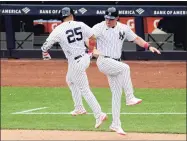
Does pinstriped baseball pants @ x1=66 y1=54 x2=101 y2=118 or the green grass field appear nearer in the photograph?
pinstriped baseball pants @ x1=66 y1=54 x2=101 y2=118

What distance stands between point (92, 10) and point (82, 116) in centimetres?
1230

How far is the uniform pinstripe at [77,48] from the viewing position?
34.1 ft

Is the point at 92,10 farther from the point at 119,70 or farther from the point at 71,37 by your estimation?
the point at 119,70

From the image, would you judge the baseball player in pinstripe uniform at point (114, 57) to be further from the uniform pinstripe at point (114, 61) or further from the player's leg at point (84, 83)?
the player's leg at point (84, 83)

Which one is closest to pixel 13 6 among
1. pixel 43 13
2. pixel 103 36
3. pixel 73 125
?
pixel 43 13

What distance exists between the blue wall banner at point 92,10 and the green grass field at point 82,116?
739 cm

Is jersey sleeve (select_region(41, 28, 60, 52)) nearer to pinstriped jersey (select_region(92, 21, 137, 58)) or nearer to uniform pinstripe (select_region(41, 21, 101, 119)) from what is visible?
uniform pinstripe (select_region(41, 21, 101, 119))

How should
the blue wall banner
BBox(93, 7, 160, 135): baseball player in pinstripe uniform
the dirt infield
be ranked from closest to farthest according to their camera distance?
BBox(93, 7, 160, 135): baseball player in pinstripe uniform → the dirt infield → the blue wall banner

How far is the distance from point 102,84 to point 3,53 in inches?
337

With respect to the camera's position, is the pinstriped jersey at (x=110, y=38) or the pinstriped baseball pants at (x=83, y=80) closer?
the pinstriped jersey at (x=110, y=38)

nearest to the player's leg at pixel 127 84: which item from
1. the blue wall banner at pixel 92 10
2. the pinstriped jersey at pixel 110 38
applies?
the pinstriped jersey at pixel 110 38

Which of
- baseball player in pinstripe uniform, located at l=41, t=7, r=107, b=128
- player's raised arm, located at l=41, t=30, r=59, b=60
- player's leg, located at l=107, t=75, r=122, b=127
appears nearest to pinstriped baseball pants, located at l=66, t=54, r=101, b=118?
baseball player in pinstripe uniform, located at l=41, t=7, r=107, b=128

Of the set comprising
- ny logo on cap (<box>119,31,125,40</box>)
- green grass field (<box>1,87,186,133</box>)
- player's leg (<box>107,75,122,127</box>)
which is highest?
ny logo on cap (<box>119,31,125,40</box>)

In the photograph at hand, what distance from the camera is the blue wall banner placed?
81.7 ft
